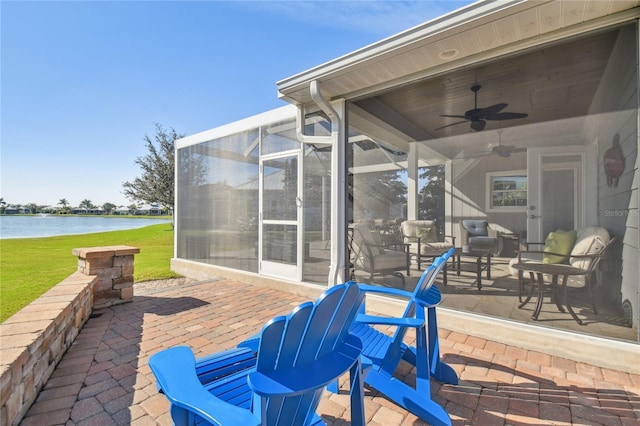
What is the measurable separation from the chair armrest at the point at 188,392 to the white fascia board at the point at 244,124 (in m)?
4.08

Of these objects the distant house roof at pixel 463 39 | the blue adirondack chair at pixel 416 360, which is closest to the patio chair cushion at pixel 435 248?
the blue adirondack chair at pixel 416 360

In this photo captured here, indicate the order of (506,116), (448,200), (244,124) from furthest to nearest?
(244,124)
(448,200)
(506,116)

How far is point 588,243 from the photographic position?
2623 millimetres

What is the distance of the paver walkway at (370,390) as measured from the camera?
70.6 inches

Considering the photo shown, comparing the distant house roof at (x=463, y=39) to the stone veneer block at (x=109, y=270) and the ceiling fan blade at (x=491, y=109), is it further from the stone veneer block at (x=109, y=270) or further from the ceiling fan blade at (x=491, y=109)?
the stone veneer block at (x=109, y=270)

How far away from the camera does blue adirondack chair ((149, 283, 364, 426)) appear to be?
2.92 feet

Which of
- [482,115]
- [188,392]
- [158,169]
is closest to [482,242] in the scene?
[482,115]

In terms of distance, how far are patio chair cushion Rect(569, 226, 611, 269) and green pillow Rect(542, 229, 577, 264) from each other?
0.04 meters

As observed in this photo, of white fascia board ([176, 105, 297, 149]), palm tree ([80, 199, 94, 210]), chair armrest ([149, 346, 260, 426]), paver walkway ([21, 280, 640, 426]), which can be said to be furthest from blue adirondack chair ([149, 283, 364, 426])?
palm tree ([80, 199, 94, 210])

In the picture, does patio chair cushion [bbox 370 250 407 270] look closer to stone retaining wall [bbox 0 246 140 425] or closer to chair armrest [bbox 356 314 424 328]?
chair armrest [bbox 356 314 424 328]

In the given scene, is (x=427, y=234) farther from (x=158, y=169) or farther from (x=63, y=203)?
(x=63, y=203)

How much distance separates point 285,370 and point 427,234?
310 centimetres

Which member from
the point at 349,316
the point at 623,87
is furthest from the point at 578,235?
the point at 349,316

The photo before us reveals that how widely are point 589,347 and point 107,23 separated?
26.2 feet
